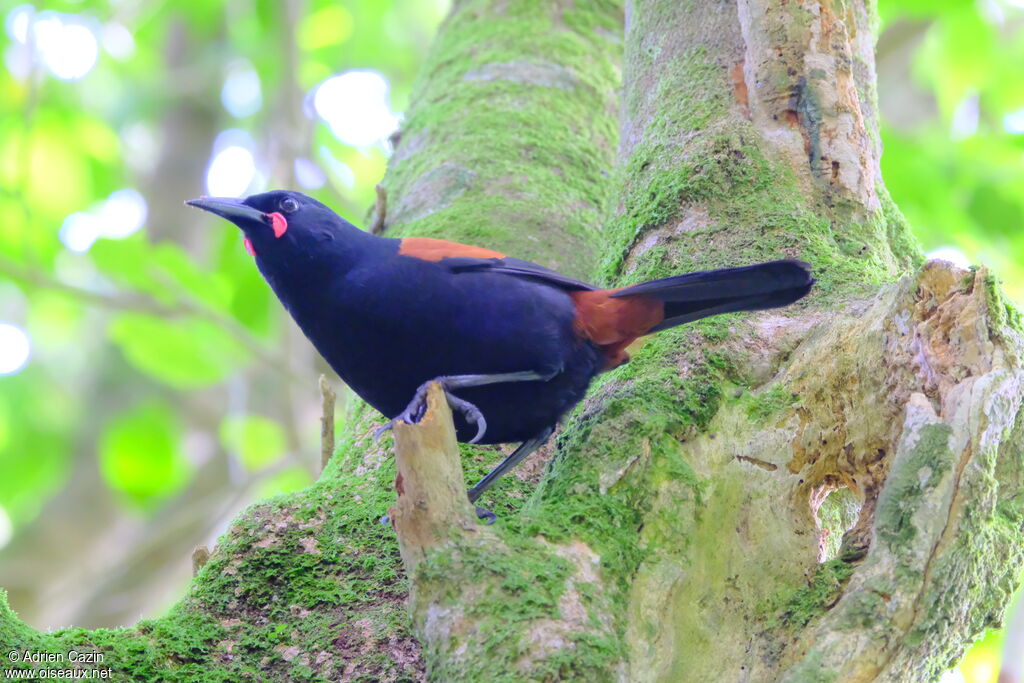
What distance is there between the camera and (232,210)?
2.96m

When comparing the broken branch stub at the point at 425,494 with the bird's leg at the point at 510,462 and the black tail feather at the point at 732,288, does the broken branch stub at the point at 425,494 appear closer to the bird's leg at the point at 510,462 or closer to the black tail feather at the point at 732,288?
the bird's leg at the point at 510,462

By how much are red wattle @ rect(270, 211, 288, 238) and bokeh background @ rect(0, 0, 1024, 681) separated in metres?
1.44

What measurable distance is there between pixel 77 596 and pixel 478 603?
5303 millimetres

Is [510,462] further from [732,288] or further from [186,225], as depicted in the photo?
[186,225]

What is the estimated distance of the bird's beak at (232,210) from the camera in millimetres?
2967

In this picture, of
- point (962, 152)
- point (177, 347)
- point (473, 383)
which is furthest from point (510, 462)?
point (962, 152)

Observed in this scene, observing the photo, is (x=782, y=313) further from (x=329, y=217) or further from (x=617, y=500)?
(x=329, y=217)

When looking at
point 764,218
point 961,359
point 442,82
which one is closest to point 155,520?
point 442,82

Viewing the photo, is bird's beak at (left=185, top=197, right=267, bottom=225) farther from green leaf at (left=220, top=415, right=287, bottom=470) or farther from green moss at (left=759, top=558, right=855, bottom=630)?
green leaf at (left=220, top=415, right=287, bottom=470)

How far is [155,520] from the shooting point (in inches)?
280

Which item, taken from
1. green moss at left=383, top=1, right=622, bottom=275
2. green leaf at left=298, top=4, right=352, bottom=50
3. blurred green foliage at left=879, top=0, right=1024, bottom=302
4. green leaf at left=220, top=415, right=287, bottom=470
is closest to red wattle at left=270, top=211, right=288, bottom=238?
green moss at left=383, top=1, right=622, bottom=275

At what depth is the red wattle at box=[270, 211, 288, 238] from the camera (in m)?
2.95

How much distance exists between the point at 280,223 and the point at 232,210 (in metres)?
0.15

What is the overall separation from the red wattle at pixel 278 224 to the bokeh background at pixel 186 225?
1443 millimetres
